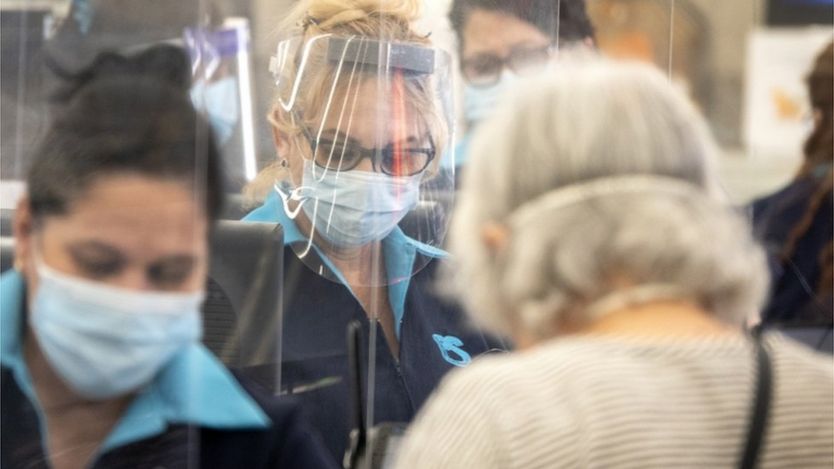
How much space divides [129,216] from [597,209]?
63 cm

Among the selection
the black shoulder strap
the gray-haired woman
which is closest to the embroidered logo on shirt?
the gray-haired woman

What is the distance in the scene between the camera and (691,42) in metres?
3.90

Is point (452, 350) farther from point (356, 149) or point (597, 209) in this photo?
point (597, 209)

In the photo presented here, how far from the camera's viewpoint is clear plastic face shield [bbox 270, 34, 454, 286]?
239 cm

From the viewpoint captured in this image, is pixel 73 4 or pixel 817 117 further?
pixel 817 117

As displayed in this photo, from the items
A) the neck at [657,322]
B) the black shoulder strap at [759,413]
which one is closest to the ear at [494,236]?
the neck at [657,322]

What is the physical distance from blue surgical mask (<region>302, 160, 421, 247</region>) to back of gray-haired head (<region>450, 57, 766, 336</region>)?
88cm

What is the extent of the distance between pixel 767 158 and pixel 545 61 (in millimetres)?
1053

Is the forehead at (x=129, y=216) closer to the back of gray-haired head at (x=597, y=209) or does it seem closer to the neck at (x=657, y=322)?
→ the back of gray-haired head at (x=597, y=209)

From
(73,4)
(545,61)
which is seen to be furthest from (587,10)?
(73,4)

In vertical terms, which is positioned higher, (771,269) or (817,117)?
(817,117)

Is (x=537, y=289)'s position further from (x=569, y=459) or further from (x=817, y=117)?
(x=817, y=117)

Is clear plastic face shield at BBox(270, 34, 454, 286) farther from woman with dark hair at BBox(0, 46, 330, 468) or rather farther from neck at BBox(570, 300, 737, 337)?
neck at BBox(570, 300, 737, 337)

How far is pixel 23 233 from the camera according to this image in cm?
183
